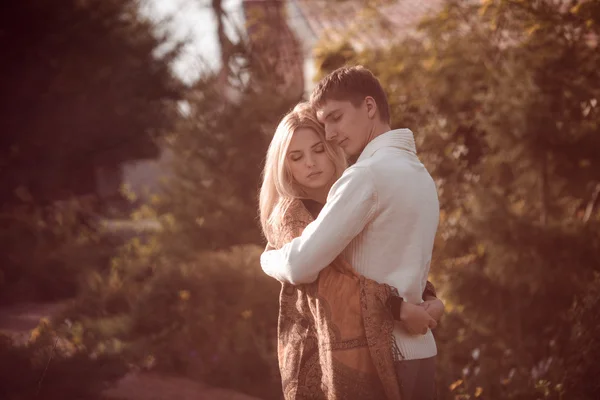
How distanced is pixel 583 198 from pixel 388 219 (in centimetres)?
506

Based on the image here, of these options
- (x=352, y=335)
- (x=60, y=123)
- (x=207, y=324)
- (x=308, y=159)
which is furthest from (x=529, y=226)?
(x=60, y=123)

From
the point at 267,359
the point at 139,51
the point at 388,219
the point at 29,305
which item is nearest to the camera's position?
Answer: the point at 388,219

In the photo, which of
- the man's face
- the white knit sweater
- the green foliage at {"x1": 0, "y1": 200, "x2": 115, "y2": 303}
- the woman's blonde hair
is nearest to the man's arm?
the white knit sweater

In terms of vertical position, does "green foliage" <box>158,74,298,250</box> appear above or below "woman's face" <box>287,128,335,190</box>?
below

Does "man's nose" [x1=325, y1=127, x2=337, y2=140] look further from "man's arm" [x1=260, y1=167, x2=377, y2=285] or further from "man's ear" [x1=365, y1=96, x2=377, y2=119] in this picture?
"man's arm" [x1=260, y1=167, x2=377, y2=285]

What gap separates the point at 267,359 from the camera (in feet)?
18.0

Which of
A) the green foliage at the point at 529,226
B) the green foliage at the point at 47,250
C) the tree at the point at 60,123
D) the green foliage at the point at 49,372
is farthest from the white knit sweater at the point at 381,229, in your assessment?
the green foliage at the point at 47,250

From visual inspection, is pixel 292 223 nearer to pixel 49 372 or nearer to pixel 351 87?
pixel 351 87

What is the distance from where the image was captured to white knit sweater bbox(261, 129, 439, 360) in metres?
2.19

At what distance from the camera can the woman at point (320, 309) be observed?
225 centimetres

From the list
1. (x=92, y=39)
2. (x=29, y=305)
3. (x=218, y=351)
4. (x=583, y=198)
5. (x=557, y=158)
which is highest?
(x=92, y=39)

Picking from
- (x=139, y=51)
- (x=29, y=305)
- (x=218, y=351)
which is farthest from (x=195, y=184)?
(x=139, y=51)

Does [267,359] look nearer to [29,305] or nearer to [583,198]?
[583,198]

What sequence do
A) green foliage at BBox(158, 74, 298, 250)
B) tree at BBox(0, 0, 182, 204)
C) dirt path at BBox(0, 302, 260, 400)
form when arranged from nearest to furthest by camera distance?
dirt path at BBox(0, 302, 260, 400) < green foliage at BBox(158, 74, 298, 250) < tree at BBox(0, 0, 182, 204)
